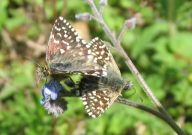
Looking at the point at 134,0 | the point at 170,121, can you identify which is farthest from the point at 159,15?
the point at 170,121

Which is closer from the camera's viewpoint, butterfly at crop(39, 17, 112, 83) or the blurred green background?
butterfly at crop(39, 17, 112, 83)

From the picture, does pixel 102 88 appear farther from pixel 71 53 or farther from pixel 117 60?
pixel 117 60

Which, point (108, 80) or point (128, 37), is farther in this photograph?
point (128, 37)

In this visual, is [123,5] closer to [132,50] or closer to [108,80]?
[132,50]

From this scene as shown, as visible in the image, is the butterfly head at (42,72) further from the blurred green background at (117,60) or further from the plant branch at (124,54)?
the blurred green background at (117,60)

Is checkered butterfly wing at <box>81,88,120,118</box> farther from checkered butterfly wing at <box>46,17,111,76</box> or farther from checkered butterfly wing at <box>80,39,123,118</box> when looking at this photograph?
checkered butterfly wing at <box>46,17,111,76</box>

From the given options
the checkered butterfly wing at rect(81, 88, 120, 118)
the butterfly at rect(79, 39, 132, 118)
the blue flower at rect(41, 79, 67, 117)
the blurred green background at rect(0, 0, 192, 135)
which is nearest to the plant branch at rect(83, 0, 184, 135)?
the butterfly at rect(79, 39, 132, 118)

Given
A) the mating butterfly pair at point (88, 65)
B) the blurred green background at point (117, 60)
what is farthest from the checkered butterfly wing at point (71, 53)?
the blurred green background at point (117, 60)
